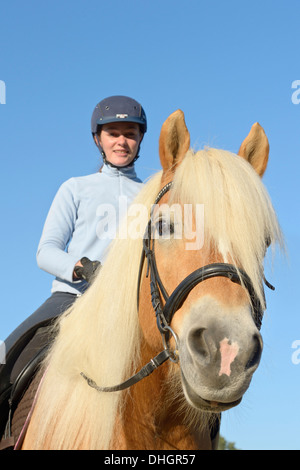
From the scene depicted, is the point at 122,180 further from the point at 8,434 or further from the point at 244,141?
the point at 8,434

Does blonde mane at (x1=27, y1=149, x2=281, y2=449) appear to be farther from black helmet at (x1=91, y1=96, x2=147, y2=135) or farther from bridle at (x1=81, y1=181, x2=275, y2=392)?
black helmet at (x1=91, y1=96, x2=147, y2=135)

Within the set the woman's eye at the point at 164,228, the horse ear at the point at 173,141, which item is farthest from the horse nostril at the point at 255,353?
the horse ear at the point at 173,141

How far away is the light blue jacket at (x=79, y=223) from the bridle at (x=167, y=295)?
1.30 m

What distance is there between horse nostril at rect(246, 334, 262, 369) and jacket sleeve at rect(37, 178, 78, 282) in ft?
7.15

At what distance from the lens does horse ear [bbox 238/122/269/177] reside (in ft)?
15.1

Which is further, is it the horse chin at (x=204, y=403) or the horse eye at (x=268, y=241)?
the horse eye at (x=268, y=241)

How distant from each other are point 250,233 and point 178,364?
100 cm

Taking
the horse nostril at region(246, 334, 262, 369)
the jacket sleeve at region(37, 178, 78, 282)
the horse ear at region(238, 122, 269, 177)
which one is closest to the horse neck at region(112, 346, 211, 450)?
the horse nostril at region(246, 334, 262, 369)

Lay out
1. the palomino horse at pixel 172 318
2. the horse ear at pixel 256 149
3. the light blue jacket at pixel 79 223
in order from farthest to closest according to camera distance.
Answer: the light blue jacket at pixel 79 223
the horse ear at pixel 256 149
the palomino horse at pixel 172 318

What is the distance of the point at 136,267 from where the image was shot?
4.27 metres

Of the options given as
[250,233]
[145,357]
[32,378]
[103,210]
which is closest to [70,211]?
[103,210]

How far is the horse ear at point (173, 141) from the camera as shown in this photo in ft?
14.4

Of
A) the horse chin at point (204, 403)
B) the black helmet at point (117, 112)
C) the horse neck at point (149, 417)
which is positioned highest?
the black helmet at point (117, 112)

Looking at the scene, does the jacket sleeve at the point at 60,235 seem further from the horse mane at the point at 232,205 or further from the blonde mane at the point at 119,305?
the horse mane at the point at 232,205
